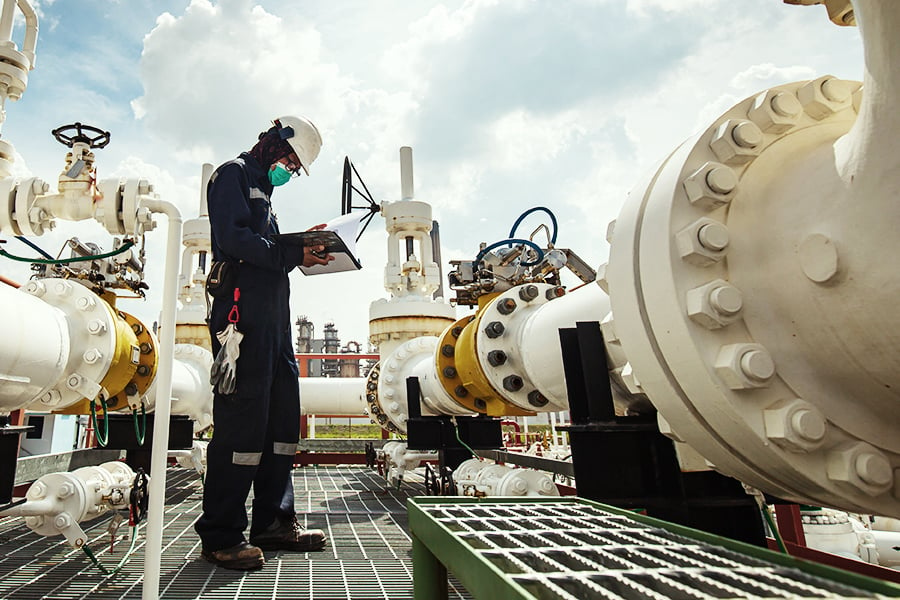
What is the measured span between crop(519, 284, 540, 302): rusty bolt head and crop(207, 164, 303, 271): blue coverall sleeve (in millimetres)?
988

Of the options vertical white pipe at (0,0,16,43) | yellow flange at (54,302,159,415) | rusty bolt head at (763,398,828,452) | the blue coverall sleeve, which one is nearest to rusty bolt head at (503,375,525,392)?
the blue coverall sleeve

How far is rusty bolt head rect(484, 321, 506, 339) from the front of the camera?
2555 millimetres

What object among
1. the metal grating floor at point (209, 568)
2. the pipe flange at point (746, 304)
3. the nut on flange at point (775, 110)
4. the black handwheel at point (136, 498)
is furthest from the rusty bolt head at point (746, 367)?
the black handwheel at point (136, 498)

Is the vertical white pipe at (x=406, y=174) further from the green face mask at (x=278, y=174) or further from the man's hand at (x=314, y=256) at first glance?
the man's hand at (x=314, y=256)

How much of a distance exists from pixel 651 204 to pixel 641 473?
713 mm

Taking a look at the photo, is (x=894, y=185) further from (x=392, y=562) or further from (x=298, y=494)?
(x=298, y=494)

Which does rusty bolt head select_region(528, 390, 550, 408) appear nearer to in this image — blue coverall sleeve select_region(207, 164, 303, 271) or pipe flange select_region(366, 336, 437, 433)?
blue coverall sleeve select_region(207, 164, 303, 271)

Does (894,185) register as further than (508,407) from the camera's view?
No

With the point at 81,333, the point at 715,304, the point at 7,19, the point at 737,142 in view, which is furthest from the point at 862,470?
the point at 7,19

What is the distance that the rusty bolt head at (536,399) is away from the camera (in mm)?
2527

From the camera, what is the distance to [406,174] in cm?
677

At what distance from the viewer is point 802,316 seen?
915mm

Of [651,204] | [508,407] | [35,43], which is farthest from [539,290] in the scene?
[35,43]

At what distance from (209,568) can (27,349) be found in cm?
94
